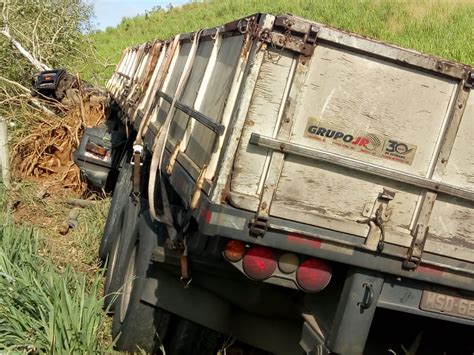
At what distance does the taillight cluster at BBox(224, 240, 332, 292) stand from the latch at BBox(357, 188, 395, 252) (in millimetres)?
263

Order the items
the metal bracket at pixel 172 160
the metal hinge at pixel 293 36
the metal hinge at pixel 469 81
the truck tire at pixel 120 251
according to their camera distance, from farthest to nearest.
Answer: the truck tire at pixel 120 251 < the metal bracket at pixel 172 160 < the metal hinge at pixel 469 81 < the metal hinge at pixel 293 36

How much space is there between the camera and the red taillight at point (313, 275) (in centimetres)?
312

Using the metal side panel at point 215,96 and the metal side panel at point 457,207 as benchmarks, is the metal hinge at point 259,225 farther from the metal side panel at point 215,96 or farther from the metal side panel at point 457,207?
the metal side panel at point 457,207

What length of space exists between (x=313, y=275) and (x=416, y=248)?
1.73 ft

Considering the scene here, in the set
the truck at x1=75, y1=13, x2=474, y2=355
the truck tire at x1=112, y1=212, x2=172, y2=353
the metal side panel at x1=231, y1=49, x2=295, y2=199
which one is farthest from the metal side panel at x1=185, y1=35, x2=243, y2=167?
the truck tire at x1=112, y1=212, x2=172, y2=353

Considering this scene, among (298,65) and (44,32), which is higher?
(44,32)

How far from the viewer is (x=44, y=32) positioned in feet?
46.2

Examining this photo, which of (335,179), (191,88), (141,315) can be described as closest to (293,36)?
(335,179)

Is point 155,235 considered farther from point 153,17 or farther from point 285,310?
point 153,17

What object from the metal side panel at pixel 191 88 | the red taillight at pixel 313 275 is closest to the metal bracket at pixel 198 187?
the red taillight at pixel 313 275

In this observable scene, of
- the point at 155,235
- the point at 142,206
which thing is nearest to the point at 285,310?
the point at 155,235

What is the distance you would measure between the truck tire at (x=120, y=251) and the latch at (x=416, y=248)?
2.08 m

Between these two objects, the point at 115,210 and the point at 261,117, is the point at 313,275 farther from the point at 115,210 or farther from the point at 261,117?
the point at 115,210

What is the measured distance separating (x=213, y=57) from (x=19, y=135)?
6507mm
